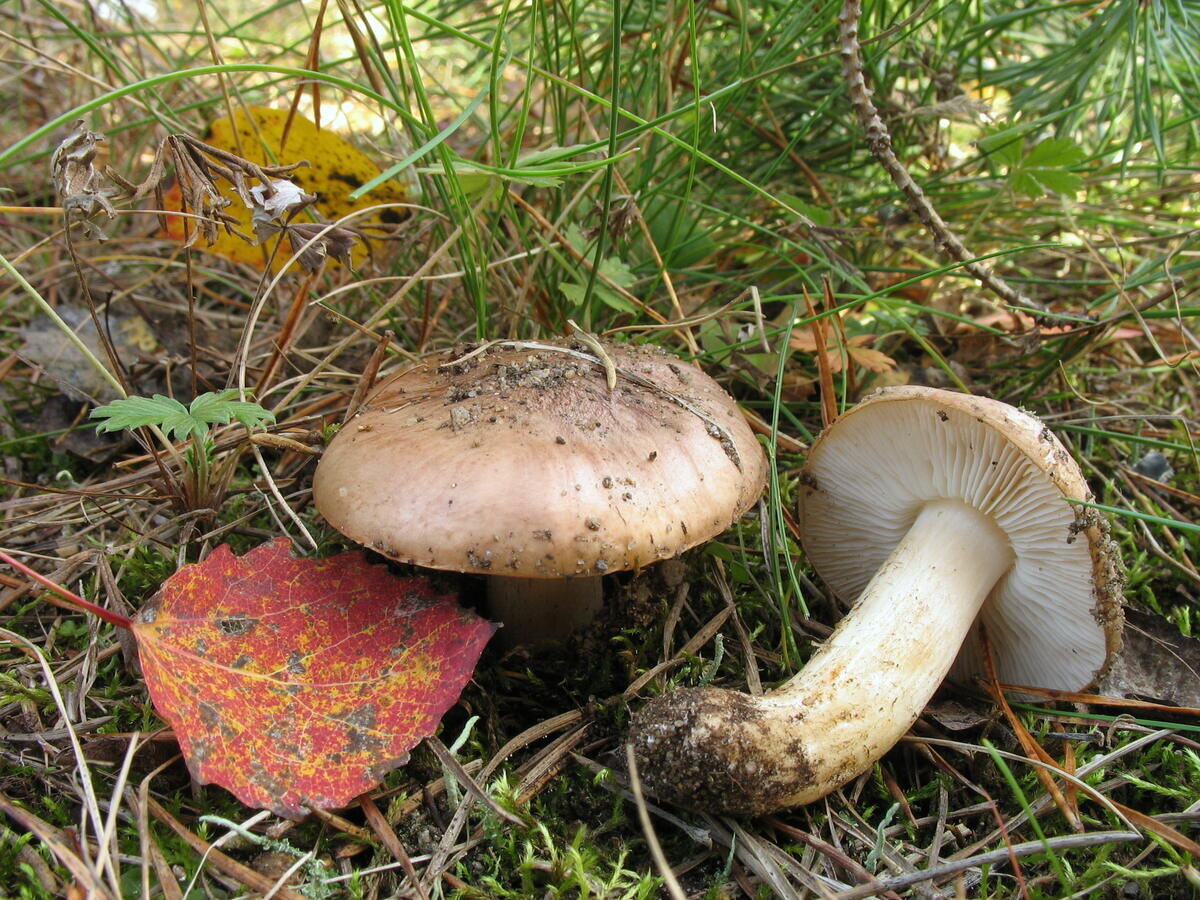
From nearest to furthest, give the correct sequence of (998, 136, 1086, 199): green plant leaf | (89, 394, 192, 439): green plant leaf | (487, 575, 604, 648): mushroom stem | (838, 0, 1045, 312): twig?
(89, 394, 192, 439): green plant leaf, (487, 575, 604, 648): mushroom stem, (838, 0, 1045, 312): twig, (998, 136, 1086, 199): green plant leaf

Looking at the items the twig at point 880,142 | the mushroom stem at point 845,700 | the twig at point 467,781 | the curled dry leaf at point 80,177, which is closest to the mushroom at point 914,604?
the mushroom stem at point 845,700

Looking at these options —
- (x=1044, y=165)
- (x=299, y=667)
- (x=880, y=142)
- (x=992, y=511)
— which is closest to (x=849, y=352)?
(x=880, y=142)

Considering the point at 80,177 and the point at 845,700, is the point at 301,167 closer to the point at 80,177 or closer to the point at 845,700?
the point at 80,177

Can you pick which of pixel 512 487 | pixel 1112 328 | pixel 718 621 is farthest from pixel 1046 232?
pixel 512 487

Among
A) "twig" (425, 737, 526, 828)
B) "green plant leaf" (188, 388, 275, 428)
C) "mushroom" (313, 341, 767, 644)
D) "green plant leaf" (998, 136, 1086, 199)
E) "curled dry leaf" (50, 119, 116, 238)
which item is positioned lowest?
"twig" (425, 737, 526, 828)

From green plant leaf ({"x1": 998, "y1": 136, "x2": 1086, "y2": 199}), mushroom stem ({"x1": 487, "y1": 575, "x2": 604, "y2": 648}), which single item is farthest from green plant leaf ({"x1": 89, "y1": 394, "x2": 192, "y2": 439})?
green plant leaf ({"x1": 998, "y1": 136, "x2": 1086, "y2": 199})

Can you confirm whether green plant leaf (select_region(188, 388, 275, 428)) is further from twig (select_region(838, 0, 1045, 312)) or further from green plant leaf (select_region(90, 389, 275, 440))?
twig (select_region(838, 0, 1045, 312))
